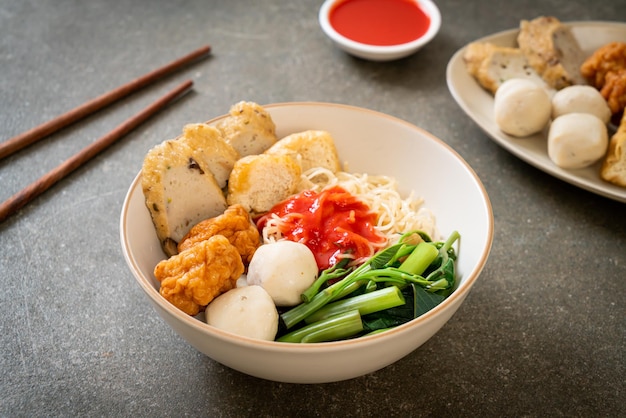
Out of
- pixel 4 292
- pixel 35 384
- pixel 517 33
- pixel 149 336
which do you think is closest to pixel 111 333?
pixel 149 336

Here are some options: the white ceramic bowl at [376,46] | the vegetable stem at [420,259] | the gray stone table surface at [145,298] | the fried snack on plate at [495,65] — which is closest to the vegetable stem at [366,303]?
the vegetable stem at [420,259]

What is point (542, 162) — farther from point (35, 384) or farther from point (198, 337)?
point (35, 384)

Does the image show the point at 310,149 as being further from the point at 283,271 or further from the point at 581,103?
the point at 581,103

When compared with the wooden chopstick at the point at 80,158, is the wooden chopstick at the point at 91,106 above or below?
above

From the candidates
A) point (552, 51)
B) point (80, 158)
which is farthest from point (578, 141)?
point (80, 158)

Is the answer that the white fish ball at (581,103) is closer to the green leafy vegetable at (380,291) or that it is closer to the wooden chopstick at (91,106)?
the green leafy vegetable at (380,291)
